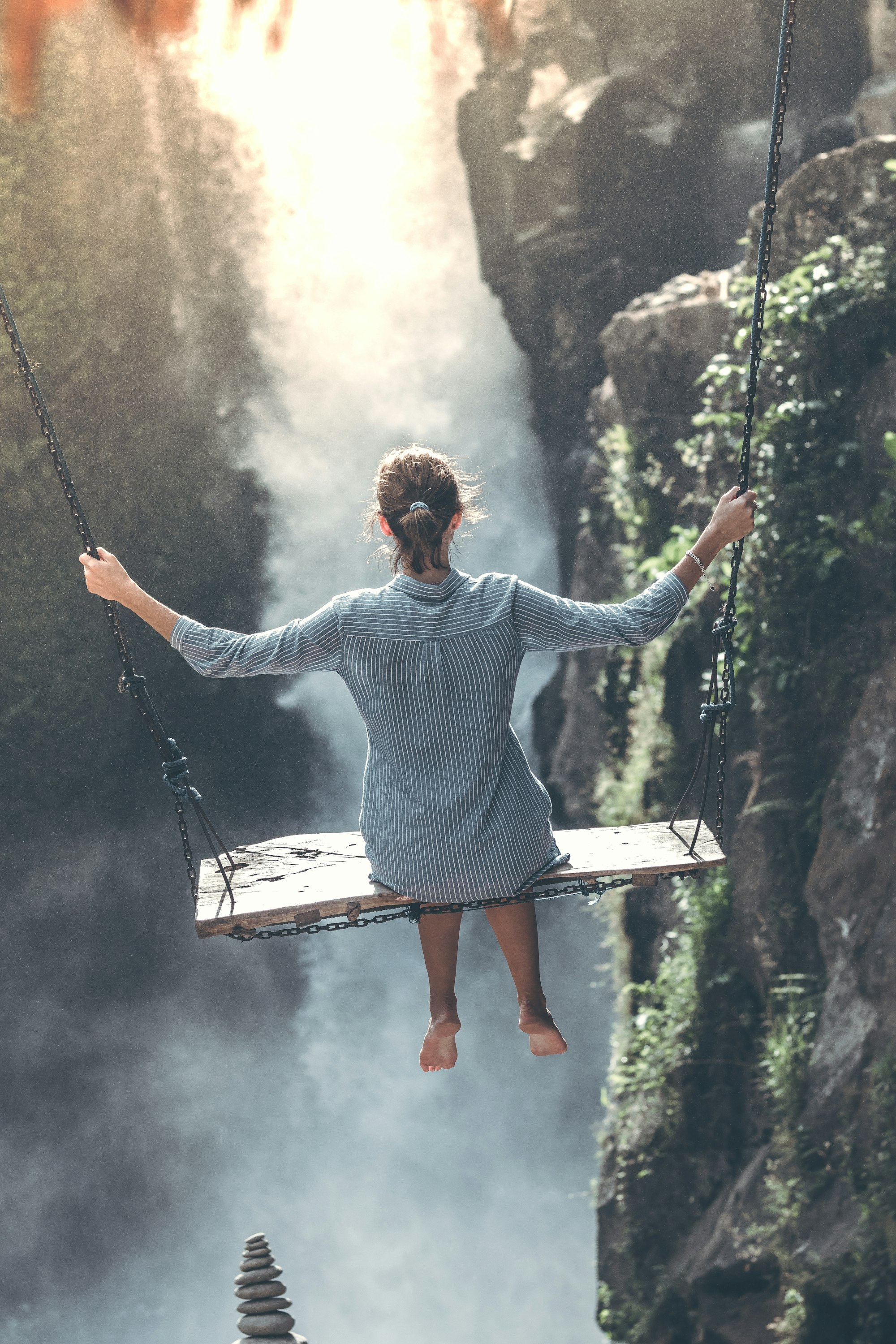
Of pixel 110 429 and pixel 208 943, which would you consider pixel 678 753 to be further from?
pixel 110 429

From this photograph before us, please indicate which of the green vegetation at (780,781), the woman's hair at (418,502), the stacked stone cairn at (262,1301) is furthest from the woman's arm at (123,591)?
the stacked stone cairn at (262,1301)

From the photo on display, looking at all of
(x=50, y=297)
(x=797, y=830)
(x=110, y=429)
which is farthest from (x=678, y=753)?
(x=50, y=297)

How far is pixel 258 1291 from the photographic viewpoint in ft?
15.1

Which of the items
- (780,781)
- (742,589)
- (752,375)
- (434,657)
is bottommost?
(780,781)

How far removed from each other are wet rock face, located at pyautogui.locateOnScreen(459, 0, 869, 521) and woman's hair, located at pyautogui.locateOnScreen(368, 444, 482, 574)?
5052mm

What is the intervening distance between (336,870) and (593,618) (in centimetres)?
73

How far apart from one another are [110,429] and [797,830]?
418 cm

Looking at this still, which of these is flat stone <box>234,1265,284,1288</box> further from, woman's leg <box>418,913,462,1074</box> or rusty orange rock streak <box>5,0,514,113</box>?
rusty orange rock streak <box>5,0,514,113</box>

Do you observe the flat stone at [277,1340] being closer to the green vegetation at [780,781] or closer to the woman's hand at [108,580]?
the green vegetation at [780,781]

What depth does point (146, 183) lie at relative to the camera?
5980 mm

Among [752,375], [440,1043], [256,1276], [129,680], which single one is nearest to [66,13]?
[129,680]

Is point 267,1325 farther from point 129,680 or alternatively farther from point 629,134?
point 629,134

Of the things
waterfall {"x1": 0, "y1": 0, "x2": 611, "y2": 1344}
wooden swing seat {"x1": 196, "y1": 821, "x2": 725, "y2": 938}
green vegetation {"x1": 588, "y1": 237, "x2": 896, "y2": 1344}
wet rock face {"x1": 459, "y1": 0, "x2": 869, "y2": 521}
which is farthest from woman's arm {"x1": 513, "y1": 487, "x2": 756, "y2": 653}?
wet rock face {"x1": 459, "y1": 0, "x2": 869, "y2": 521}

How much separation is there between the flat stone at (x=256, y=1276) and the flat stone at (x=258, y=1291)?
15mm
